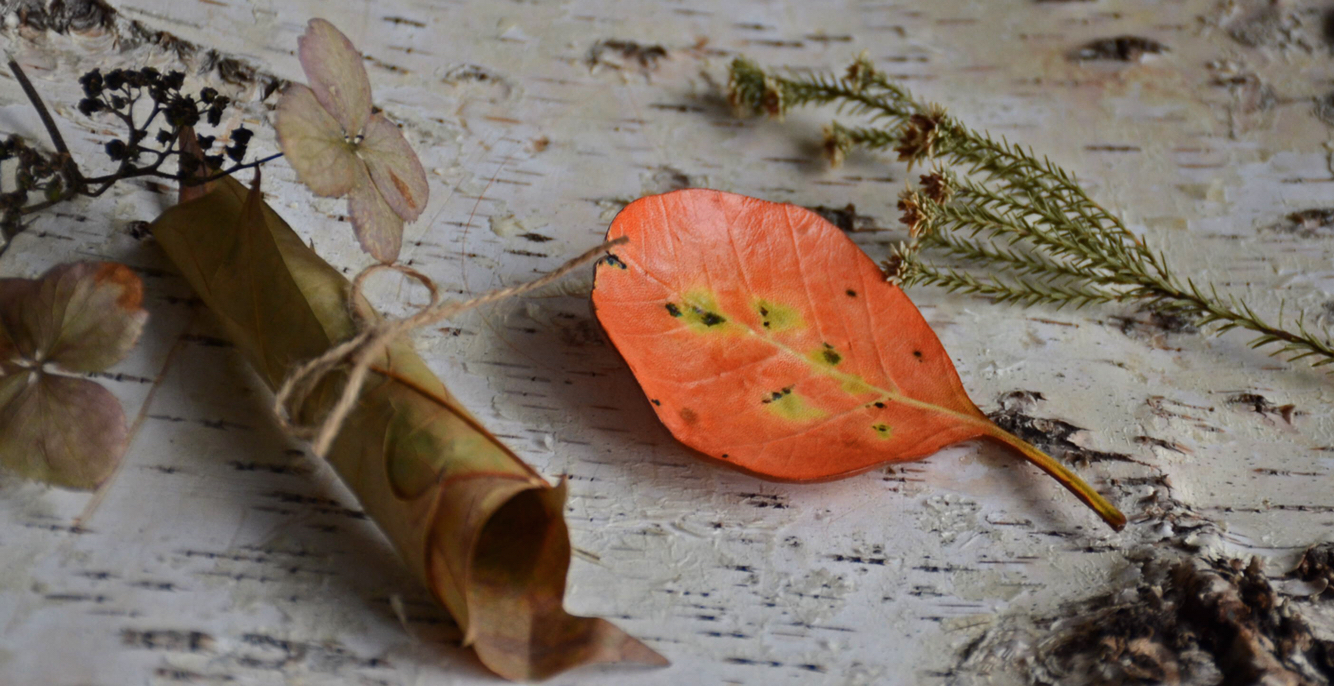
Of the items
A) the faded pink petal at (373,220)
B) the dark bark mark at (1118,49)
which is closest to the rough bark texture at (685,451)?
the dark bark mark at (1118,49)

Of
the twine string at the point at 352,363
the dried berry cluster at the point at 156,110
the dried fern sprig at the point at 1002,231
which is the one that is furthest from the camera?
the dried fern sprig at the point at 1002,231

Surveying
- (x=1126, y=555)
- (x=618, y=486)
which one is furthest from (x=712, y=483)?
(x=1126, y=555)

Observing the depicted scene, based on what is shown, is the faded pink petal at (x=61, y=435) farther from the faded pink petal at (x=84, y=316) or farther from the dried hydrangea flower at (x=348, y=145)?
the dried hydrangea flower at (x=348, y=145)

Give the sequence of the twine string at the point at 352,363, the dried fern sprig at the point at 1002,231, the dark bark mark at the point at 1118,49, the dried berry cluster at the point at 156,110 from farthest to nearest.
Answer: the dark bark mark at the point at 1118,49, the dried fern sprig at the point at 1002,231, the dried berry cluster at the point at 156,110, the twine string at the point at 352,363

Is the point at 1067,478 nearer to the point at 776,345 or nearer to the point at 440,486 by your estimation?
the point at 776,345

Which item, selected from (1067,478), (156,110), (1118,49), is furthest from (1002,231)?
(156,110)

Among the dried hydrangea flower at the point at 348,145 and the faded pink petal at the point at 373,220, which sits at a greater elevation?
the dried hydrangea flower at the point at 348,145

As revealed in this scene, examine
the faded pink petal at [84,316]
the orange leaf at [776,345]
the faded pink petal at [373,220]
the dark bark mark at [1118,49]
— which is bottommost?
the orange leaf at [776,345]
